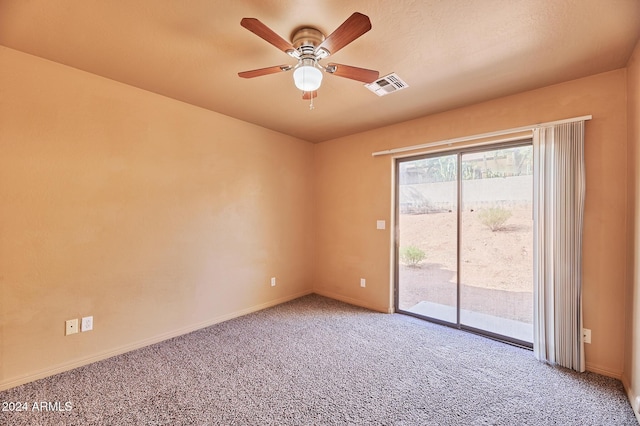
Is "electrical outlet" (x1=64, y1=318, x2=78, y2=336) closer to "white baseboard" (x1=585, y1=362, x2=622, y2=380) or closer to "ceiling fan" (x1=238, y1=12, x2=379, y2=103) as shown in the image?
"ceiling fan" (x1=238, y1=12, x2=379, y2=103)

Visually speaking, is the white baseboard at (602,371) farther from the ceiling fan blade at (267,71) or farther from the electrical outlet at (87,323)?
the electrical outlet at (87,323)

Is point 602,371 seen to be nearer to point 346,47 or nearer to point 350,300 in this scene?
point 350,300

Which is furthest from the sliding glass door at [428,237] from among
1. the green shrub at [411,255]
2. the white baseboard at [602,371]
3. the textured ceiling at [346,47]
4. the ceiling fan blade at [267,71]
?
the ceiling fan blade at [267,71]

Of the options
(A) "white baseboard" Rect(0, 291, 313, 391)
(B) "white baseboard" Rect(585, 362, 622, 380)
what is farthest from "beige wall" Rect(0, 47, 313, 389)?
(B) "white baseboard" Rect(585, 362, 622, 380)

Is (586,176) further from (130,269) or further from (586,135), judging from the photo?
(130,269)

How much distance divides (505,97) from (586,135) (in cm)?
77

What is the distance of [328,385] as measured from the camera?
6.85 feet

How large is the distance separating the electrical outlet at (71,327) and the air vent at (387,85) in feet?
10.6

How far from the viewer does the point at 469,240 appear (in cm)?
306

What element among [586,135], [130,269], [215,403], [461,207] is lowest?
[215,403]

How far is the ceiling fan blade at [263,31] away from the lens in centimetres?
136

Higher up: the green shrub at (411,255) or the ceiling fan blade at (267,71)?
the ceiling fan blade at (267,71)

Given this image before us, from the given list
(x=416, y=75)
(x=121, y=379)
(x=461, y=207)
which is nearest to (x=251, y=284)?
(x=121, y=379)

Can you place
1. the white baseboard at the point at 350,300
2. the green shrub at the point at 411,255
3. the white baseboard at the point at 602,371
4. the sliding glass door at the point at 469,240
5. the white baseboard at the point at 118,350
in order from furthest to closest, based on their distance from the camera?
the white baseboard at the point at 350,300 → the green shrub at the point at 411,255 → the sliding glass door at the point at 469,240 → the white baseboard at the point at 602,371 → the white baseboard at the point at 118,350
